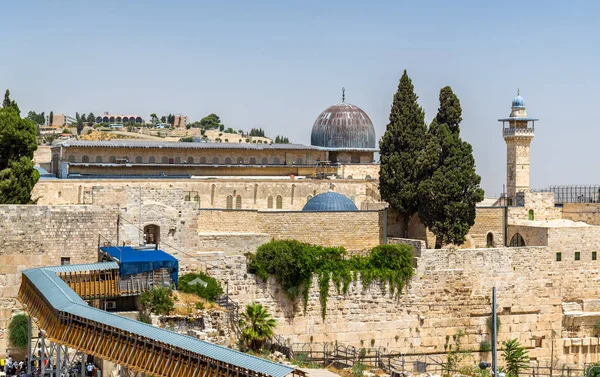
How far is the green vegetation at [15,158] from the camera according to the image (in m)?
29.7

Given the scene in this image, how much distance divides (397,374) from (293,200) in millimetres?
15532

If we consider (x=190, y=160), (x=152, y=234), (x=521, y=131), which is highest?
(x=521, y=131)

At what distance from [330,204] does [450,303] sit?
5.87 m

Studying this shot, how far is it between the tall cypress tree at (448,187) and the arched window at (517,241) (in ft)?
7.39

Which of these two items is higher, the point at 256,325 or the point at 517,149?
the point at 517,149

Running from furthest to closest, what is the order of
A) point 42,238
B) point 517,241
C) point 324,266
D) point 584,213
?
point 584,213 → point 517,241 → point 324,266 → point 42,238

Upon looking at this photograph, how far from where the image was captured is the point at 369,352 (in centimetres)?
2955

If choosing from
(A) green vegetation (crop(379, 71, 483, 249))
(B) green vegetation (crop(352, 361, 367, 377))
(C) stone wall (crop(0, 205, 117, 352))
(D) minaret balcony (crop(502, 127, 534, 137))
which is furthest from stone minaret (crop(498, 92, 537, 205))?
(C) stone wall (crop(0, 205, 117, 352))

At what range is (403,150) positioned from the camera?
34.6 m

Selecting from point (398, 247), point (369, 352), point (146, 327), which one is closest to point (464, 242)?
point (398, 247)

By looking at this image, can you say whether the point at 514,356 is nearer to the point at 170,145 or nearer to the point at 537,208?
the point at 537,208

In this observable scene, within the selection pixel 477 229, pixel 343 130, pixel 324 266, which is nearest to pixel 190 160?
pixel 343 130

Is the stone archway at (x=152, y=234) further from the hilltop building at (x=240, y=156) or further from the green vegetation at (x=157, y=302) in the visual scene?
the hilltop building at (x=240, y=156)

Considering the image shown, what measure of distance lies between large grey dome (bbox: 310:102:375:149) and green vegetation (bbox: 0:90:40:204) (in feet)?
64.7
